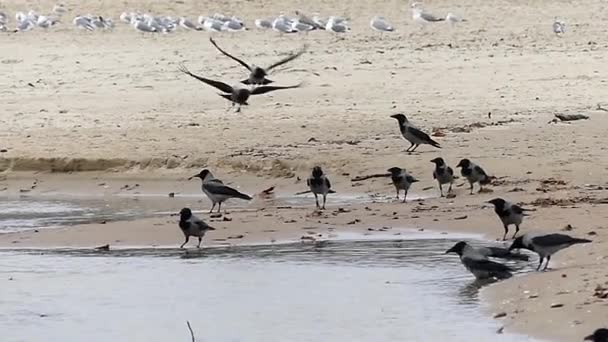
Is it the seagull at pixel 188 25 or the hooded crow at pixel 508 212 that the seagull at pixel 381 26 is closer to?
the seagull at pixel 188 25

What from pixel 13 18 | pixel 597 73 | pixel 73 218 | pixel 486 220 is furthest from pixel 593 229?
pixel 13 18

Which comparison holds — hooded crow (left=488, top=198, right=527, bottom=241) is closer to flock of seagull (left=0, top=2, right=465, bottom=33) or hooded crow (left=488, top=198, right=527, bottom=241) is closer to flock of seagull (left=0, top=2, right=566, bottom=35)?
flock of seagull (left=0, top=2, right=566, bottom=35)

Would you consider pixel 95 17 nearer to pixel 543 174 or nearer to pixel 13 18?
pixel 13 18

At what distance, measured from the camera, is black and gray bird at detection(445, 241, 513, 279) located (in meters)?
8.95

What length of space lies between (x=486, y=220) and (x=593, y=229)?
1296 mm

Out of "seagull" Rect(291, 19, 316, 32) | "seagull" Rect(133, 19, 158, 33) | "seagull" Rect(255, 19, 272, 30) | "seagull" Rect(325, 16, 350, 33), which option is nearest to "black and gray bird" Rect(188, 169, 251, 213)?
"seagull" Rect(291, 19, 316, 32)

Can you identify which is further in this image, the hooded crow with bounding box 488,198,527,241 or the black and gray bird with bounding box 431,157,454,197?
the black and gray bird with bounding box 431,157,454,197

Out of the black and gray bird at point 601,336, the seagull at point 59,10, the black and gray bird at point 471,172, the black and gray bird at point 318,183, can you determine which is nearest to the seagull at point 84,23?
the seagull at point 59,10

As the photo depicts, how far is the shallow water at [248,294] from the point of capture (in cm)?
805

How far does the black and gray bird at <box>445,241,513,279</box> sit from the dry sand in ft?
0.41

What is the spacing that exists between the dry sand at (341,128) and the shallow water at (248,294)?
0.46 meters

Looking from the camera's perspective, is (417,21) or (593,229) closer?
(593,229)

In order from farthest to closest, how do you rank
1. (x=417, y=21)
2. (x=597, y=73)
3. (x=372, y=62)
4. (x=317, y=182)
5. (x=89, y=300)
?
(x=417, y=21), (x=372, y=62), (x=597, y=73), (x=317, y=182), (x=89, y=300)

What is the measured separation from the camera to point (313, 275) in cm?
956
